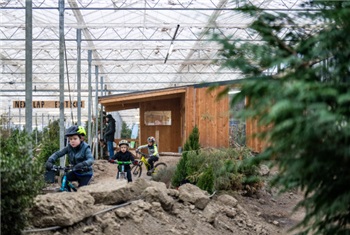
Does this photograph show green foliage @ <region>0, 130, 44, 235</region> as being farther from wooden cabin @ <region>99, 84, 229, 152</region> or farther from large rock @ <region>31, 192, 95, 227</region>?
wooden cabin @ <region>99, 84, 229, 152</region>

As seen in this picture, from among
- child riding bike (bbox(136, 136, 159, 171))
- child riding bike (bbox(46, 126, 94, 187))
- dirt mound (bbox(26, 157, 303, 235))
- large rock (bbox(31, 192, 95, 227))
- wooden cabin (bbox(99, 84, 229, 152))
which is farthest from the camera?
wooden cabin (bbox(99, 84, 229, 152))

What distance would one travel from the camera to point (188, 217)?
28.6 ft

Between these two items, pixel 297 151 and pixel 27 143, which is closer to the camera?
pixel 297 151

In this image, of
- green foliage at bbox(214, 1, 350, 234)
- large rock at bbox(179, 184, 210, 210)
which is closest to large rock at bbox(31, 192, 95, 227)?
large rock at bbox(179, 184, 210, 210)

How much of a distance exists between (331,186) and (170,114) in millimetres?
20412

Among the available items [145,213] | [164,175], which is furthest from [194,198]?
[164,175]

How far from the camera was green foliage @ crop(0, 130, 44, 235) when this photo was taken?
451cm

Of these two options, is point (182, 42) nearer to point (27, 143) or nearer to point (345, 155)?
point (27, 143)

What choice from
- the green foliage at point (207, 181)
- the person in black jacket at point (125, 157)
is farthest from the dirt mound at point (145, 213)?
the person in black jacket at point (125, 157)

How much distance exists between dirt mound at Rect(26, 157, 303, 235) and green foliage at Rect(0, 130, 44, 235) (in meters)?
0.74

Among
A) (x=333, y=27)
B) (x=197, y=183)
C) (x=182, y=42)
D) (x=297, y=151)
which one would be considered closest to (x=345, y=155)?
(x=297, y=151)

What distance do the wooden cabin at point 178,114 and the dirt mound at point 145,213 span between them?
3.71 m

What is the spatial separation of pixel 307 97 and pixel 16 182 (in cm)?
301

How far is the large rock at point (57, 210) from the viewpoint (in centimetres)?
584
